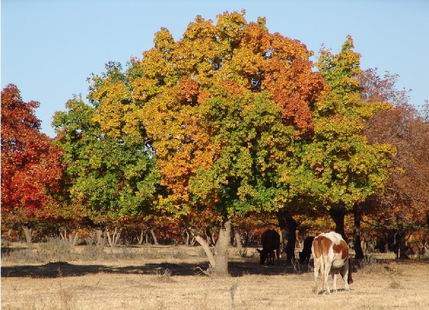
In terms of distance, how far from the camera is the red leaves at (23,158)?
2730 centimetres

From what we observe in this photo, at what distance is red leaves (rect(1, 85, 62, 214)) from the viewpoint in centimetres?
2730

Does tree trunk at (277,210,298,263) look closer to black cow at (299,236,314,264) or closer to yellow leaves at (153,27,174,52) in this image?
black cow at (299,236,314,264)

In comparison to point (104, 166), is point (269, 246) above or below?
below

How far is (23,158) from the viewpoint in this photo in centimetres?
2817

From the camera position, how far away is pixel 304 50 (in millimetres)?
32312

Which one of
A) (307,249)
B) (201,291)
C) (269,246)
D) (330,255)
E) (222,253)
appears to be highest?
(269,246)

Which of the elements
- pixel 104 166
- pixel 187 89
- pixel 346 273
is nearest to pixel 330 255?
pixel 346 273

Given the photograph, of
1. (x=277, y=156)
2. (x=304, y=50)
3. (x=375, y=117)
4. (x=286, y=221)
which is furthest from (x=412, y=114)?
(x=277, y=156)

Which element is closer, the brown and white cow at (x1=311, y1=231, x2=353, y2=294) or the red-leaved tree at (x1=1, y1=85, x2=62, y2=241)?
the brown and white cow at (x1=311, y1=231, x2=353, y2=294)

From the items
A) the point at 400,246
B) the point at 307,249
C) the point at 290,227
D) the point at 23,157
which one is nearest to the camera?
the point at 23,157

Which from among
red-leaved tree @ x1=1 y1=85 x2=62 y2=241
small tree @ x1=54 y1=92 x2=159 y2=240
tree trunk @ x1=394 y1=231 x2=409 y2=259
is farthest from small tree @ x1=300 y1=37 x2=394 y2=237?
tree trunk @ x1=394 y1=231 x2=409 y2=259

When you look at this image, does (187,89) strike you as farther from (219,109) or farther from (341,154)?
(341,154)

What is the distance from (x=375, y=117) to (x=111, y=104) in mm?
17487

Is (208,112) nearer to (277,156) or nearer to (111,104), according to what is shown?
(277,156)
